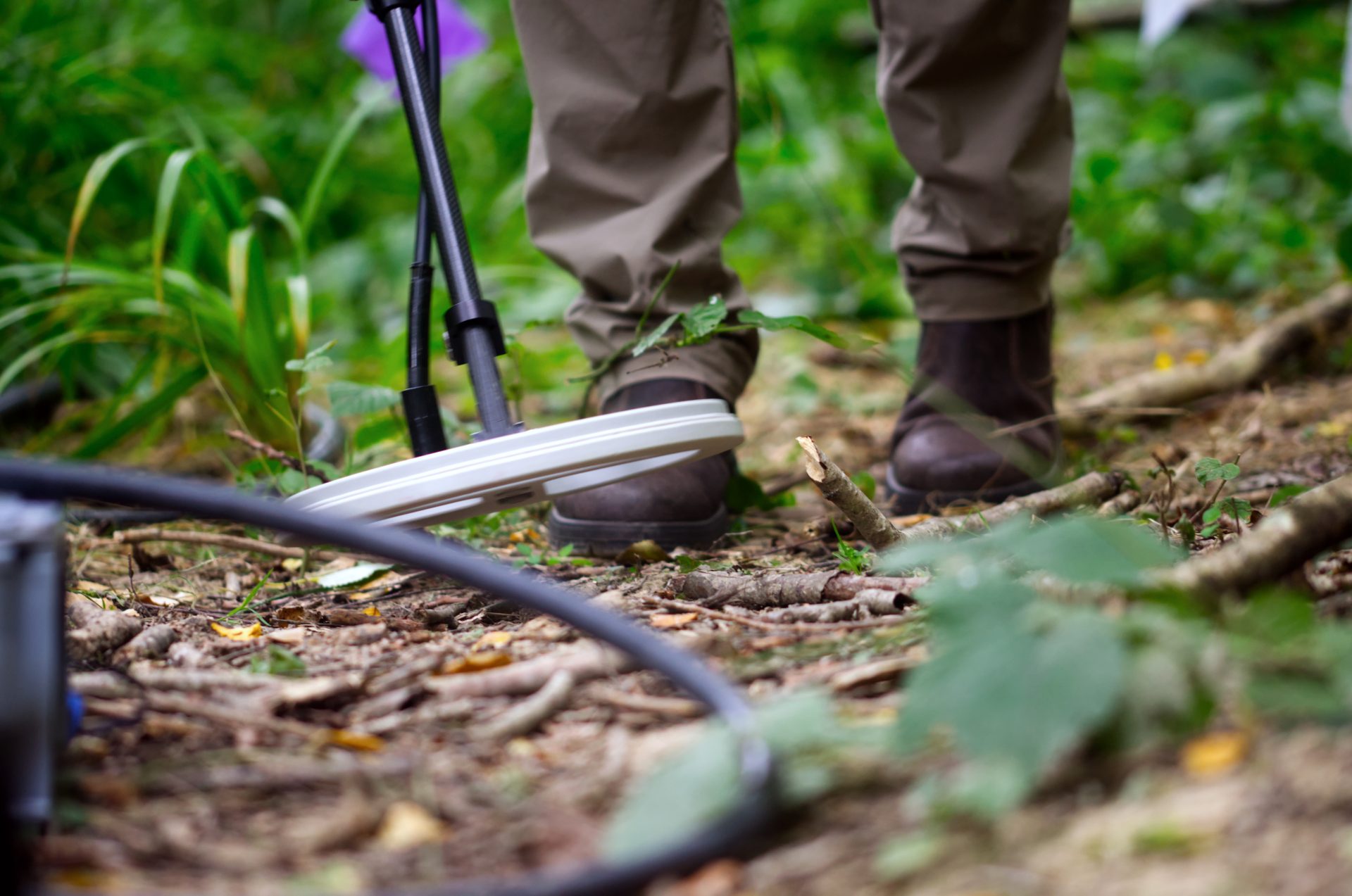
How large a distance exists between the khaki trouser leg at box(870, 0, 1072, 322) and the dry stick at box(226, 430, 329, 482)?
35.6 inches

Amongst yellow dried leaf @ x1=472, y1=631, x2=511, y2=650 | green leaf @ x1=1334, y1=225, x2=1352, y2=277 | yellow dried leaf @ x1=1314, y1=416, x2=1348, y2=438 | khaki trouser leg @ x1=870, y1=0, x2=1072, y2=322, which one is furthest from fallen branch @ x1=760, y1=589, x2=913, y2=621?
green leaf @ x1=1334, y1=225, x2=1352, y2=277

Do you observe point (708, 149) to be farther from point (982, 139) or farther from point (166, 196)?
point (166, 196)

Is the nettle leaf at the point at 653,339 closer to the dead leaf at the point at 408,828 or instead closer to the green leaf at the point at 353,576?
the green leaf at the point at 353,576

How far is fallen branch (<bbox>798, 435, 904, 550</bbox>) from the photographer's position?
1027mm

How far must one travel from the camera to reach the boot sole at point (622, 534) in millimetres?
1338

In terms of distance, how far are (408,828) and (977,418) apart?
1.12 metres

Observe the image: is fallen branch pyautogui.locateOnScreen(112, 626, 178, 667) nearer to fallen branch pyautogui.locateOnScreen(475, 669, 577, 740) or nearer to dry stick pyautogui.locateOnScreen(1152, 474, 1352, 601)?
fallen branch pyautogui.locateOnScreen(475, 669, 577, 740)

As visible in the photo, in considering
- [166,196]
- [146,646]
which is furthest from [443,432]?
[166,196]

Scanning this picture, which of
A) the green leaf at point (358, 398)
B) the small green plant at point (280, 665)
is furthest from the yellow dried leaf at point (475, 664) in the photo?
the green leaf at point (358, 398)

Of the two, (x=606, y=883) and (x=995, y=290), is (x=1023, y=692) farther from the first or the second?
(x=995, y=290)

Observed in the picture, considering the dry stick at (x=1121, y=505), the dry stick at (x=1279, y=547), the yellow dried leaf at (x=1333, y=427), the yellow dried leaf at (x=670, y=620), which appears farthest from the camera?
the yellow dried leaf at (x=1333, y=427)

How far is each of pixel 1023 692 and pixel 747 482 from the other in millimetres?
925

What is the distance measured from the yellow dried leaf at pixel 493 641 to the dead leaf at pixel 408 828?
29 cm

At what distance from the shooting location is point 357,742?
2.35 feet
